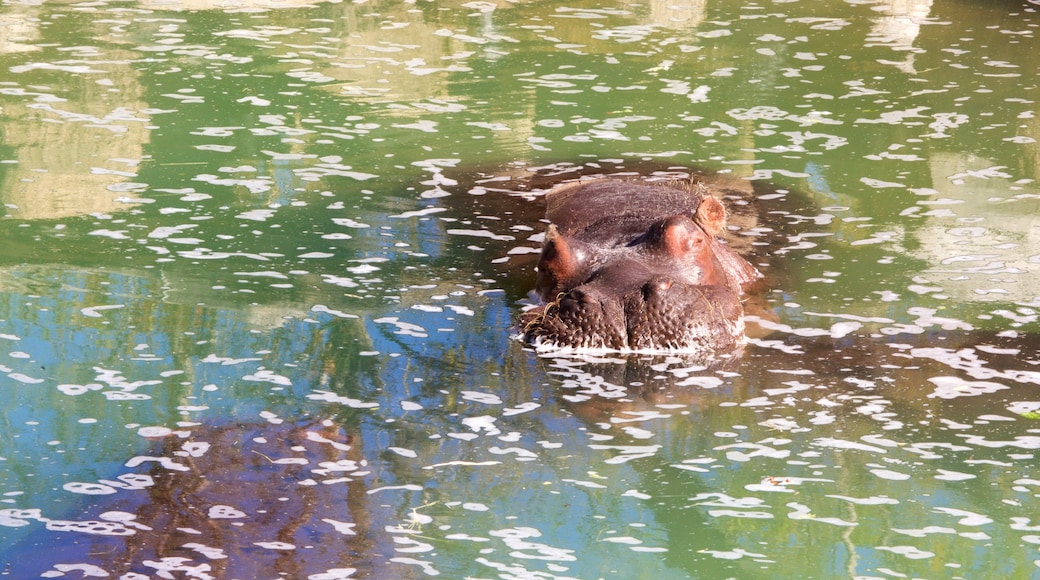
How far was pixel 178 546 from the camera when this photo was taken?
16.4 ft

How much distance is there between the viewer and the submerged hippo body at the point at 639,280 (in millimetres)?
6961

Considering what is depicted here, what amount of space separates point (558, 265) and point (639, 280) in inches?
23.1

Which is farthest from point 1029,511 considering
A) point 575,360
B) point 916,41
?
point 916,41

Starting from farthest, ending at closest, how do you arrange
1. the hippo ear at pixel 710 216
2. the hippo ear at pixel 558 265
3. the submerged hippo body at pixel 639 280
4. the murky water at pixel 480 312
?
the hippo ear at pixel 710 216, the hippo ear at pixel 558 265, the submerged hippo body at pixel 639 280, the murky water at pixel 480 312

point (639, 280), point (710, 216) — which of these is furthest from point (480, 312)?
point (710, 216)

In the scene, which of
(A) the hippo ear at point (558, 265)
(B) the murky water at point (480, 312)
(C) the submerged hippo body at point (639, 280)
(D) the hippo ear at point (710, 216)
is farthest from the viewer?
(D) the hippo ear at point (710, 216)

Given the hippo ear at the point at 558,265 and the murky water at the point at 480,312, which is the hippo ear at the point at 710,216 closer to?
the murky water at the point at 480,312

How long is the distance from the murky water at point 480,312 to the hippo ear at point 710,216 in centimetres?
44

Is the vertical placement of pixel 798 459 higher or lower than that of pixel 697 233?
lower

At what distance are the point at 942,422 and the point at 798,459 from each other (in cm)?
80

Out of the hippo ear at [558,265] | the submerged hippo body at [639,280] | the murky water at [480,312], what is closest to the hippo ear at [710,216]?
the submerged hippo body at [639,280]

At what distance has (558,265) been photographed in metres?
7.57

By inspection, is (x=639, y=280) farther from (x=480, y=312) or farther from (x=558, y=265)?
(x=480, y=312)

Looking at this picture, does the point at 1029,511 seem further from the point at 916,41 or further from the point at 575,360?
the point at 916,41
